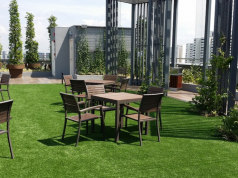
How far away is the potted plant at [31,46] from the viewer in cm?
2003

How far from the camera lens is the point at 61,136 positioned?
16.9ft

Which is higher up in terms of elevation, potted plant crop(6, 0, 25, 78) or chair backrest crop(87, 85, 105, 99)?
potted plant crop(6, 0, 25, 78)

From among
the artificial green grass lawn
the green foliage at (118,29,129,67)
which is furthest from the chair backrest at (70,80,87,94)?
the green foliage at (118,29,129,67)

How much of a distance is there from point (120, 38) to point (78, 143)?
12151 mm

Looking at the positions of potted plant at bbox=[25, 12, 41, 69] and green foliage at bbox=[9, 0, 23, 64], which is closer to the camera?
green foliage at bbox=[9, 0, 23, 64]

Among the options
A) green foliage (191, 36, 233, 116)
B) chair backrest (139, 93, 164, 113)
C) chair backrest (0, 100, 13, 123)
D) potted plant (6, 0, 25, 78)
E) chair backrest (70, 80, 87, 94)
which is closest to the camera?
chair backrest (0, 100, 13, 123)

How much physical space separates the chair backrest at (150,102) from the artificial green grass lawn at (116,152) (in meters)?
0.58

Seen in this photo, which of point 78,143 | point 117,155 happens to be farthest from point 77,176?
point 78,143

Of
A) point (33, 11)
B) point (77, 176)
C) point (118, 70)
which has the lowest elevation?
point (77, 176)

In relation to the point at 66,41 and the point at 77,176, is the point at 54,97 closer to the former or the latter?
the point at 77,176

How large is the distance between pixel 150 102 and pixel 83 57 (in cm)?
1190

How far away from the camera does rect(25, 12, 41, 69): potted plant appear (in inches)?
789

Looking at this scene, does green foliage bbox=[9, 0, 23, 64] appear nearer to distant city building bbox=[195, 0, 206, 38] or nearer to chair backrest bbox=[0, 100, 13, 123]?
distant city building bbox=[195, 0, 206, 38]

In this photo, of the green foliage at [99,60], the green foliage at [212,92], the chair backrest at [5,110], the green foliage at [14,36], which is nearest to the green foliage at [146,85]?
the green foliage at [212,92]
